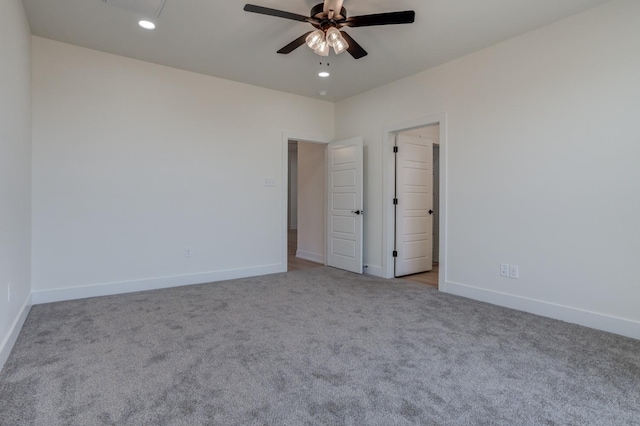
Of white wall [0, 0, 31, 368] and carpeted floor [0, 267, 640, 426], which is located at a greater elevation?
white wall [0, 0, 31, 368]

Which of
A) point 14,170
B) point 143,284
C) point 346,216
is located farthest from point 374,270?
point 14,170

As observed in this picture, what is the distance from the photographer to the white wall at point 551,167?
9.00 ft

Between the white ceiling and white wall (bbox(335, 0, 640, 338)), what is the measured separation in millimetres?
284

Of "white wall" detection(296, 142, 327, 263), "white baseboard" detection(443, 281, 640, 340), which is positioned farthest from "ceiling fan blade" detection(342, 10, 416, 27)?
"white wall" detection(296, 142, 327, 263)

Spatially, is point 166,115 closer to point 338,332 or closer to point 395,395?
point 338,332

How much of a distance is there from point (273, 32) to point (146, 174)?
2249 millimetres

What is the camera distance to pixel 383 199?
4844 millimetres

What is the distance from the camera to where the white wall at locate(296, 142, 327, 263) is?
607 cm

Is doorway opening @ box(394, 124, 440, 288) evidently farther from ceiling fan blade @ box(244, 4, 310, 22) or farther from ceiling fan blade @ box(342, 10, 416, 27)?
ceiling fan blade @ box(244, 4, 310, 22)

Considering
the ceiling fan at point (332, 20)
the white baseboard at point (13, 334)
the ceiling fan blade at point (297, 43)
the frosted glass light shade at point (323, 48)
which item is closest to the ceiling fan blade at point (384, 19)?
the ceiling fan at point (332, 20)

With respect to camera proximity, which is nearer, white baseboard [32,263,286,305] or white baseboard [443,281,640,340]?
white baseboard [443,281,640,340]

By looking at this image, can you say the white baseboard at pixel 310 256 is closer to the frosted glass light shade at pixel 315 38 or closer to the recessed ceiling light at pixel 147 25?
the frosted glass light shade at pixel 315 38

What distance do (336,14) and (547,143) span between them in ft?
7.51

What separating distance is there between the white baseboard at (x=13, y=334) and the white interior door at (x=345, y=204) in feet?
12.5
